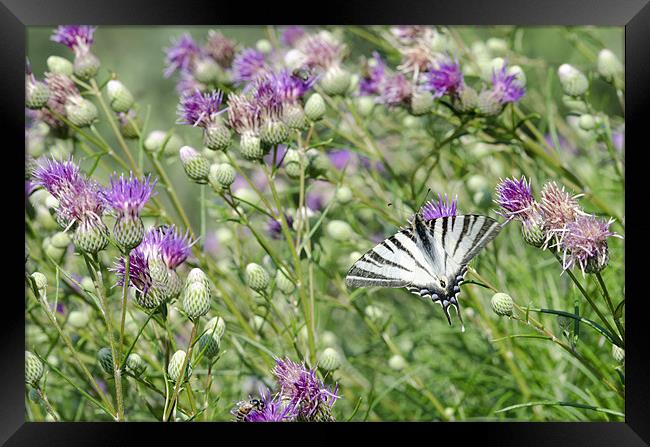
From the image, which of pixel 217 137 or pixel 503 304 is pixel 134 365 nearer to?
pixel 217 137

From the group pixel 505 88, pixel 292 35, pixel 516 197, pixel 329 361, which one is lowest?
pixel 329 361

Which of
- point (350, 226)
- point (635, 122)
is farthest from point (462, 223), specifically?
point (350, 226)

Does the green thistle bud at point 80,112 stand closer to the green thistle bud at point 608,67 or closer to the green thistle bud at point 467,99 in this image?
the green thistle bud at point 467,99

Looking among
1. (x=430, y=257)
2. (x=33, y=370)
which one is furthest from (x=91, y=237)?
(x=430, y=257)

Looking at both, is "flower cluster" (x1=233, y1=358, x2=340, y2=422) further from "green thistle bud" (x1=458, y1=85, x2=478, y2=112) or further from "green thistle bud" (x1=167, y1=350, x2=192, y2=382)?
"green thistle bud" (x1=458, y1=85, x2=478, y2=112)

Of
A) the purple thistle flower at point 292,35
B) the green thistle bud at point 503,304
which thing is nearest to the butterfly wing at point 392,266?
the green thistle bud at point 503,304

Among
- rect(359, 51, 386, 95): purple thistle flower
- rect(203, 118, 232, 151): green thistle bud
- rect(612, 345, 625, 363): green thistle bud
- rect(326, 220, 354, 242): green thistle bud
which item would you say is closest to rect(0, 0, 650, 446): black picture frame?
rect(612, 345, 625, 363): green thistle bud
